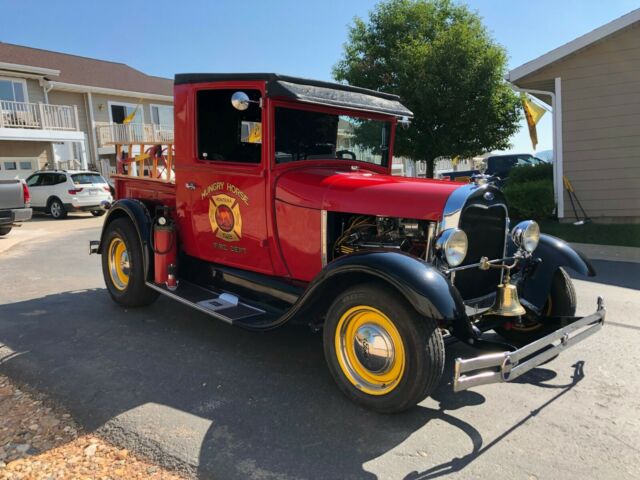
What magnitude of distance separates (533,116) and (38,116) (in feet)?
56.3

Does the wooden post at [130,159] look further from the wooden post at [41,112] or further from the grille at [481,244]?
the wooden post at [41,112]

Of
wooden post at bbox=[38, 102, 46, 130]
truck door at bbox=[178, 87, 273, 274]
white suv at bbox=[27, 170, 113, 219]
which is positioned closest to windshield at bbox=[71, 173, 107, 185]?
white suv at bbox=[27, 170, 113, 219]

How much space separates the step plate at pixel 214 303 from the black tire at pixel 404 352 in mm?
992

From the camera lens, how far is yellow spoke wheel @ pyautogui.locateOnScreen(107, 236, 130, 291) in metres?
5.12

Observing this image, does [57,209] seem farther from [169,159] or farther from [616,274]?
[616,274]

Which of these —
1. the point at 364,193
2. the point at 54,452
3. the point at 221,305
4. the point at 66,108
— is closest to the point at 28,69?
the point at 66,108

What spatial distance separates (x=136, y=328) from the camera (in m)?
4.56

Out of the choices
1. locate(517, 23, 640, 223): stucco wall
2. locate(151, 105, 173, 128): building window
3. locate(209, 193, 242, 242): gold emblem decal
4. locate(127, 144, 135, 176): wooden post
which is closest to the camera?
locate(209, 193, 242, 242): gold emblem decal

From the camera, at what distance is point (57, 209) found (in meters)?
15.5

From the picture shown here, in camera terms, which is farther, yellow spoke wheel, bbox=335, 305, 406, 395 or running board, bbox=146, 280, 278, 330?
running board, bbox=146, 280, 278, 330

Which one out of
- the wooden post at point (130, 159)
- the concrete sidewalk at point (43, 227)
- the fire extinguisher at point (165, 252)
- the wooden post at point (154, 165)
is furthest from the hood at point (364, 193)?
the concrete sidewalk at point (43, 227)

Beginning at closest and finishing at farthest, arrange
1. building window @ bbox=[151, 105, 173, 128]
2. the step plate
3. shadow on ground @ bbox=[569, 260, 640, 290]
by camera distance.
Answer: the step plate → shadow on ground @ bbox=[569, 260, 640, 290] → building window @ bbox=[151, 105, 173, 128]

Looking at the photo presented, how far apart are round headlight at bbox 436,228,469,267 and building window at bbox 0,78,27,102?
20.5m

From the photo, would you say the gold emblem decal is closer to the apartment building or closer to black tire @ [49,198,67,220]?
black tire @ [49,198,67,220]
